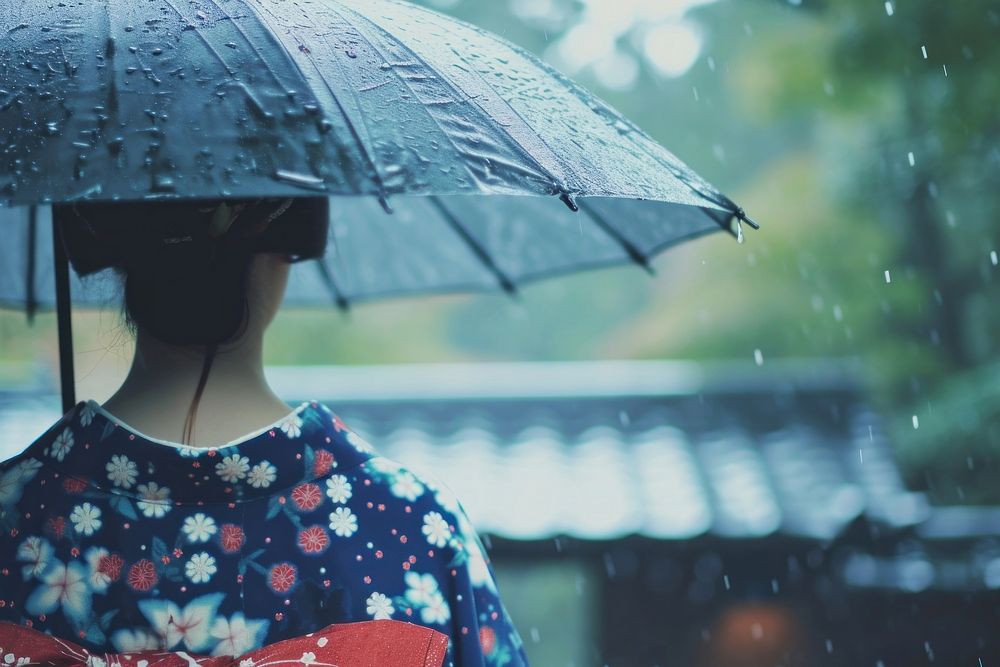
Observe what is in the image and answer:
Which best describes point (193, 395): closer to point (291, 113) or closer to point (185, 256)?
point (185, 256)

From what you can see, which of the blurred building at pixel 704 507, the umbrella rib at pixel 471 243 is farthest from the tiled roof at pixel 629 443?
the umbrella rib at pixel 471 243

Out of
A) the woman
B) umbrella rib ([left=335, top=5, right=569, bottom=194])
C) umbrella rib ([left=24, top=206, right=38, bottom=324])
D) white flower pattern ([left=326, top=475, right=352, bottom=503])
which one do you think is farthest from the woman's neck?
umbrella rib ([left=24, top=206, right=38, bottom=324])

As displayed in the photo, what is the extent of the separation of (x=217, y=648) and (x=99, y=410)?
1.10 feet

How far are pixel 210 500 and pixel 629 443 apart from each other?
6049 mm

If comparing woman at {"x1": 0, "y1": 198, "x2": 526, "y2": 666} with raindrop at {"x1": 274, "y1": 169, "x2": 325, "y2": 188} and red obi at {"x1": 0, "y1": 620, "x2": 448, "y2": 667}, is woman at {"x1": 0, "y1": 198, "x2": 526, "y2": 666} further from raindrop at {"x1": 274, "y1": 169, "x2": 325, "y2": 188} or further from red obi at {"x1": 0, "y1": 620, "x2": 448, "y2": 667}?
raindrop at {"x1": 274, "y1": 169, "x2": 325, "y2": 188}

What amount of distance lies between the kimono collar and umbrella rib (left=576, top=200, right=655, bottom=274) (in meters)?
1.00

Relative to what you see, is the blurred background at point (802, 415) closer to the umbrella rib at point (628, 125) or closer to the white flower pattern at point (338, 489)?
the umbrella rib at point (628, 125)

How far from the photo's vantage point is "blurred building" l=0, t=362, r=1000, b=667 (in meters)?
5.37

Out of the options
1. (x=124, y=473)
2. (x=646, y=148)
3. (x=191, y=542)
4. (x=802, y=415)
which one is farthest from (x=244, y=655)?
(x=802, y=415)

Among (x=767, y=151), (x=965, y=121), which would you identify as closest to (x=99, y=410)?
(x=965, y=121)

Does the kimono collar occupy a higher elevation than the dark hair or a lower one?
lower

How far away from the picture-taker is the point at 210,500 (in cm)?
130

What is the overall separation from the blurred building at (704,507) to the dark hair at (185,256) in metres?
4.12

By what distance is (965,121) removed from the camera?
4.79 m
